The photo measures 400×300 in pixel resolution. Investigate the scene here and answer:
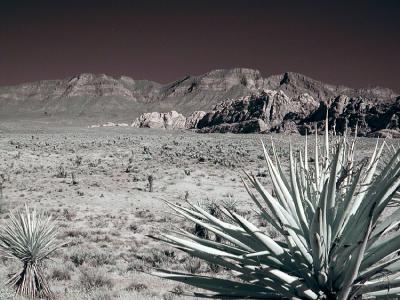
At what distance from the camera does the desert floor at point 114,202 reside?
8.98 metres

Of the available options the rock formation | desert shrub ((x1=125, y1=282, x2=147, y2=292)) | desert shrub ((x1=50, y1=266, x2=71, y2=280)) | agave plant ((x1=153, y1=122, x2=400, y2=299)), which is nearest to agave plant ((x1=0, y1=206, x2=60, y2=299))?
desert shrub ((x1=50, y1=266, x2=71, y2=280))

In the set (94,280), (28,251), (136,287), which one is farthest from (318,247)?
(94,280)

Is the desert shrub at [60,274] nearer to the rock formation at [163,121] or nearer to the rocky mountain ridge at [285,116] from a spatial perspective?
the rocky mountain ridge at [285,116]

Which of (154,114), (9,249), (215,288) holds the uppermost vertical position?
(154,114)

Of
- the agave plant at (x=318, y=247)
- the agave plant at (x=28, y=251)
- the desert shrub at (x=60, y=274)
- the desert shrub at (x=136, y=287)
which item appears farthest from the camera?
the desert shrub at (x=60, y=274)

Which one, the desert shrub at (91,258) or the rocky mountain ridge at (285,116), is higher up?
the rocky mountain ridge at (285,116)

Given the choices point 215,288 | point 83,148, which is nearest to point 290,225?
point 215,288

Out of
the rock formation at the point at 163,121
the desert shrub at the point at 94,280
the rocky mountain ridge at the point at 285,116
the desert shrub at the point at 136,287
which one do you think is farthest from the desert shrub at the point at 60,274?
the rock formation at the point at 163,121

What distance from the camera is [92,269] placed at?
31.9 feet

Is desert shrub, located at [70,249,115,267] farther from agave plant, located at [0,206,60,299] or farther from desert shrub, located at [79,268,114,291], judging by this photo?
agave plant, located at [0,206,60,299]

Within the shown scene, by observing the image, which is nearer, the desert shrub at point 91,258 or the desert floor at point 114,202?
the desert floor at point 114,202

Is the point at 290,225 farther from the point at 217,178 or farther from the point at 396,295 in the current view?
the point at 217,178

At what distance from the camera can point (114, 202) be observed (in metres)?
19.0

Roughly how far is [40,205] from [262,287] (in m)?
17.2
